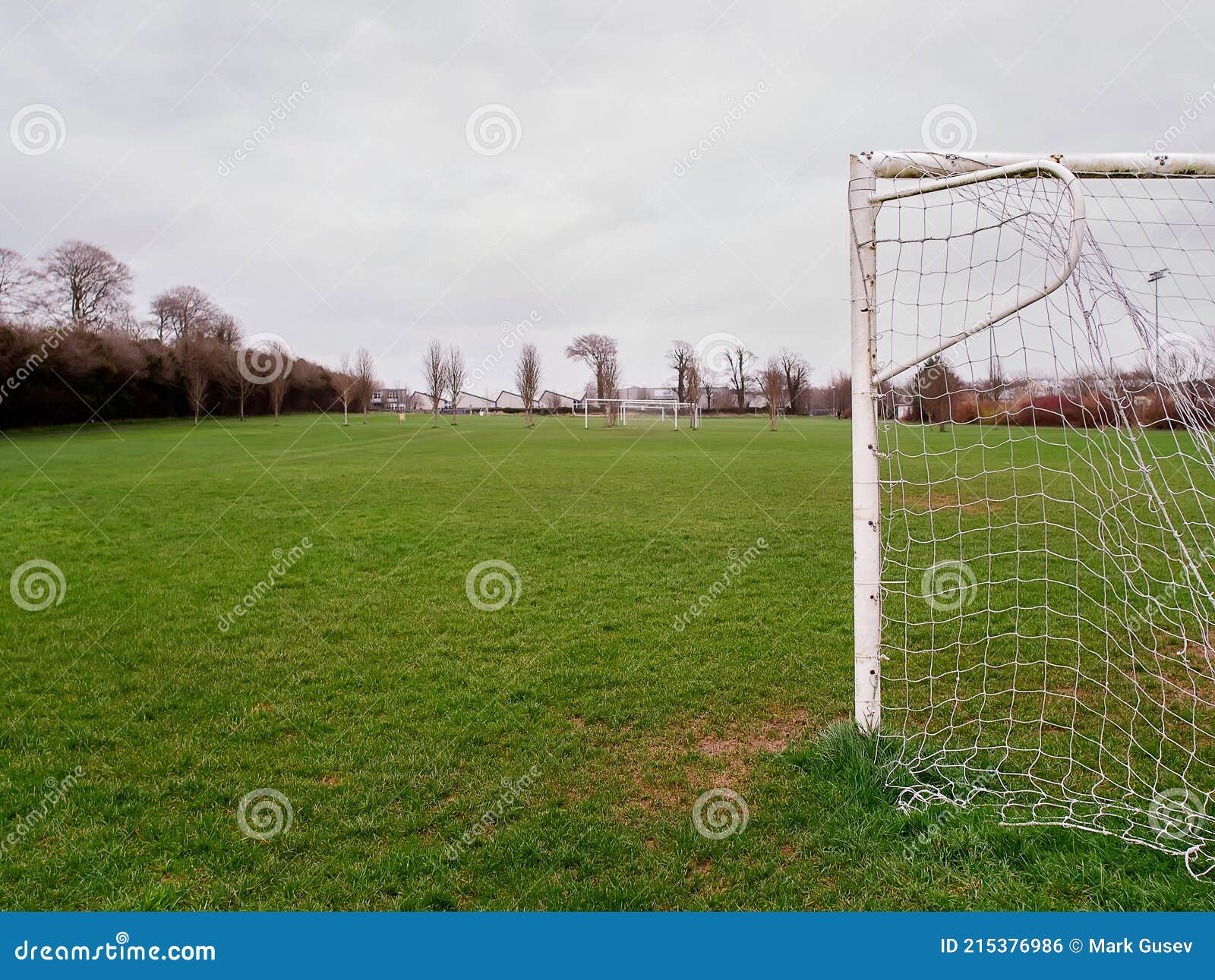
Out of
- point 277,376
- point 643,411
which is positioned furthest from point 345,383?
point 643,411

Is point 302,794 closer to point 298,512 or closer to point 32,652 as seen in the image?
point 32,652

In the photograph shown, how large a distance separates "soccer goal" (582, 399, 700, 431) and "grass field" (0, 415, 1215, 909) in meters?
32.6

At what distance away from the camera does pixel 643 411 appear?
65.9 metres

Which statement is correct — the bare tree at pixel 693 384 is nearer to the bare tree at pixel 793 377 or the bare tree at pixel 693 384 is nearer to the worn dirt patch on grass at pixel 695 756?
the bare tree at pixel 793 377

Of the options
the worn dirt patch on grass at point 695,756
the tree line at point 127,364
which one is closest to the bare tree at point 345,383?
the tree line at point 127,364

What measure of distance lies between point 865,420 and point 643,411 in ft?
206

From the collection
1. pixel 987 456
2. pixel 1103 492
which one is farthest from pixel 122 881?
pixel 987 456

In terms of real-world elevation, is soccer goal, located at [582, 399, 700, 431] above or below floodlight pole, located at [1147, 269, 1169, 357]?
above

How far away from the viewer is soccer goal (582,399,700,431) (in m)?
43.3

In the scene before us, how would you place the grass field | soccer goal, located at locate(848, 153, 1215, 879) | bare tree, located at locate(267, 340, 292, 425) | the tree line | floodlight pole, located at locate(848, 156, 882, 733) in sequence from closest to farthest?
1. the grass field
2. soccer goal, located at locate(848, 153, 1215, 879)
3. floodlight pole, located at locate(848, 156, 882, 733)
4. the tree line
5. bare tree, located at locate(267, 340, 292, 425)

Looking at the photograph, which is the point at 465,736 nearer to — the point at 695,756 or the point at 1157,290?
the point at 695,756

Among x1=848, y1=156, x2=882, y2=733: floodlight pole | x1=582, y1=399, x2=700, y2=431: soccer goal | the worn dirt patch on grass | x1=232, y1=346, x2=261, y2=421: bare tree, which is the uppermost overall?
x1=232, y1=346, x2=261, y2=421: bare tree

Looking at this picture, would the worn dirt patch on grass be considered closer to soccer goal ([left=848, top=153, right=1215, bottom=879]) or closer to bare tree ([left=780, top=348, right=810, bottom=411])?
soccer goal ([left=848, top=153, right=1215, bottom=879])

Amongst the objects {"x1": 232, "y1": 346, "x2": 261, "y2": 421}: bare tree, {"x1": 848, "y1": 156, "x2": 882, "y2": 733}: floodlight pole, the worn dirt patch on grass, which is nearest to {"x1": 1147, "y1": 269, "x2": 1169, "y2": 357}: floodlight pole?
{"x1": 848, "y1": 156, "x2": 882, "y2": 733}: floodlight pole
